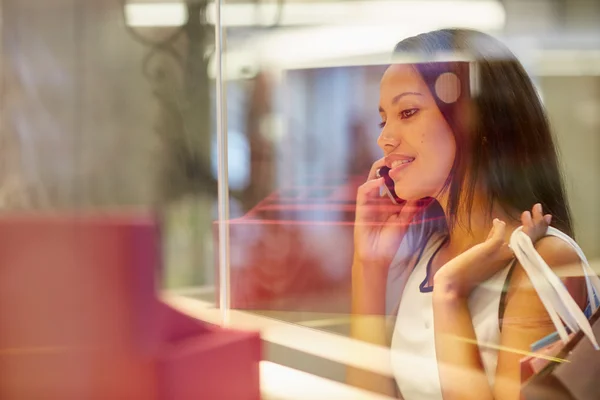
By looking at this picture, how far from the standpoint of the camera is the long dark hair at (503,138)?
209 cm

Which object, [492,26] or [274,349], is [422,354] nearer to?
[274,349]

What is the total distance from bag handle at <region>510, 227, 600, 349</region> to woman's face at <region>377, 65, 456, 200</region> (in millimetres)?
359

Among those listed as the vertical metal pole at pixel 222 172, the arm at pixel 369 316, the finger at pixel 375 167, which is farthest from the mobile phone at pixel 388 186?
the vertical metal pole at pixel 222 172

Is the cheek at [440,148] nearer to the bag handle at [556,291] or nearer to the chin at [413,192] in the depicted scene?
the chin at [413,192]

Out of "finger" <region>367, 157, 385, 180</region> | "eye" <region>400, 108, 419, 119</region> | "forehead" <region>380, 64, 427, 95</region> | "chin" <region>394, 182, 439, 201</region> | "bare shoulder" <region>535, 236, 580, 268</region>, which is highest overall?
"forehead" <region>380, 64, 427, 95</region>

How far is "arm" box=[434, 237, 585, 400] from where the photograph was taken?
2010 mm

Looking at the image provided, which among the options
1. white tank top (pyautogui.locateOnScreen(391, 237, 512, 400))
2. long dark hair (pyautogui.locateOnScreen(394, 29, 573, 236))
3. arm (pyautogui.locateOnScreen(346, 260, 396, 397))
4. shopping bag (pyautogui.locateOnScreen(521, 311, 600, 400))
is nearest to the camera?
shopping bag (pyautogui.locateOnScreen(521, 311, 600, 400))

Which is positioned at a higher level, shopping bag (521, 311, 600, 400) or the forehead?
the forehead

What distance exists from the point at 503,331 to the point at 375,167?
69 cm

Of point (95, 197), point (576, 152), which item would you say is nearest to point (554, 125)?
point (576, 152)

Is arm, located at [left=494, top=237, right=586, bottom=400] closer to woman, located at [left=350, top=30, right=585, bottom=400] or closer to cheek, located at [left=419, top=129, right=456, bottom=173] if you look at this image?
woman, located at [left=350, top=30, right=585, bottom=400]

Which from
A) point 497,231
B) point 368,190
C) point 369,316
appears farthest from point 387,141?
point 369,316

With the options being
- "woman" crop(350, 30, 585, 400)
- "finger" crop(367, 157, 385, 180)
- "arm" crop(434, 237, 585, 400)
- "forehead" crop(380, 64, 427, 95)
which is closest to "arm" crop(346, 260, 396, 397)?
"woman" crop(350, 30, 585, 400)

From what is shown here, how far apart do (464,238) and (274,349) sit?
2.68ft
